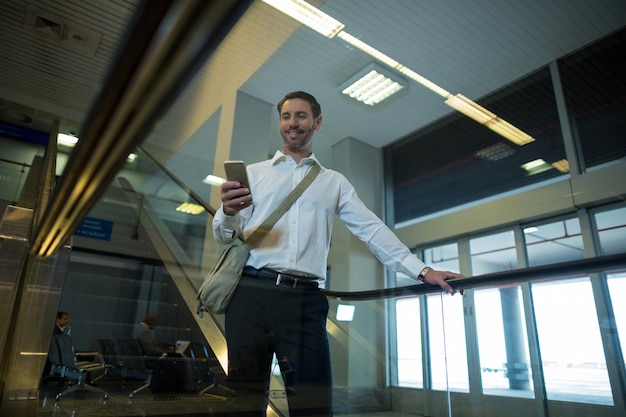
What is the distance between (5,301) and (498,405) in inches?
115

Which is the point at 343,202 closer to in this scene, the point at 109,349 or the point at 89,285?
the point at 109,349

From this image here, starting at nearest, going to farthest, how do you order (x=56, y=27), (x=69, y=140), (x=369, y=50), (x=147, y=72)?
(x=147, y=72), (x=69, y=140), (x=56, y=27), (x=369, y=50)

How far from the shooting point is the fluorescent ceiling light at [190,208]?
4.88m

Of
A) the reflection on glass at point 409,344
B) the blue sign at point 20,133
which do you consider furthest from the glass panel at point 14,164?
the reflection on glass at point 409,344

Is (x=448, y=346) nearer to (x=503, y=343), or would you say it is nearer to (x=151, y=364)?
(x=503, y=343)

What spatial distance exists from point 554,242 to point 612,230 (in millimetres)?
693

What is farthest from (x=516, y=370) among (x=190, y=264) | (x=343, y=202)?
(x=190, y=264)

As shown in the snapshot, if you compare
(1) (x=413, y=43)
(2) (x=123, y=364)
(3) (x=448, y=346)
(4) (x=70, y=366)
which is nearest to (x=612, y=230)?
(1) (x=413, y=43)

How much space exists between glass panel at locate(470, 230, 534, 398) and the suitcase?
241 centimetres

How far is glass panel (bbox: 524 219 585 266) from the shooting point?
16.1 ft

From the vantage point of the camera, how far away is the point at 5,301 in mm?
2547

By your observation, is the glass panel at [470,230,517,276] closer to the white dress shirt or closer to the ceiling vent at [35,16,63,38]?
the white dress shirt

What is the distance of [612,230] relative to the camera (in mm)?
4594

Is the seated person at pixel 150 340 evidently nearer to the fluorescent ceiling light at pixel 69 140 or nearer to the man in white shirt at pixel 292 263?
the man in white shirt at pixel 292 263
